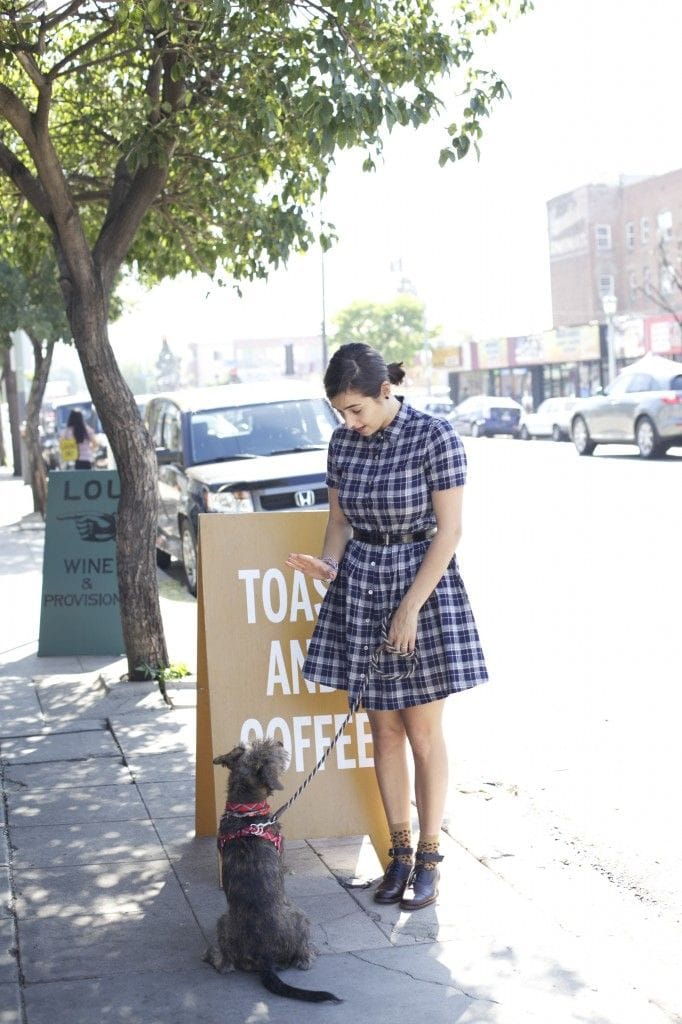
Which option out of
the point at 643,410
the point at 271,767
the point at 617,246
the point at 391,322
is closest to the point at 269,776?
the point at 271,767

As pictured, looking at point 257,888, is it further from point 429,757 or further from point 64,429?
point 64,429

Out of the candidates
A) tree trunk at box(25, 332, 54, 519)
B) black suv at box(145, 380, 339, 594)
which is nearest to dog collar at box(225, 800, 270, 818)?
black suv at box(145, 380, 339, 594)

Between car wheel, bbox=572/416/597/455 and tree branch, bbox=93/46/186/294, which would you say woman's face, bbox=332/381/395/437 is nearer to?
tree branch, bbox=93/46/186/294

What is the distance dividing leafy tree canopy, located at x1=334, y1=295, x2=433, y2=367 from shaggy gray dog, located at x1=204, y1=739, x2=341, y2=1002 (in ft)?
287

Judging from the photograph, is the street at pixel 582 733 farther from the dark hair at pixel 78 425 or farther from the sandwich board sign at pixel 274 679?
the dark hair at pixel 78 425

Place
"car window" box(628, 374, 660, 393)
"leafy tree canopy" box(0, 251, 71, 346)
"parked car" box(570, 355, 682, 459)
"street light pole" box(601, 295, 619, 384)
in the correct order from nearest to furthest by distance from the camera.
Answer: "leafy tree canopy" box(0, 251, 71, 346) < "parked car" box(570, 355, 682, 459) < "car window" box(628, 374, 660, 393) < "street light pole" box(601, 295, 619, 384)

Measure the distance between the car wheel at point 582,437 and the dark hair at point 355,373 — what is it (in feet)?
80.6

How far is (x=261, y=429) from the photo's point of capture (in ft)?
41.4

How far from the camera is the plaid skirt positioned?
4.34 m

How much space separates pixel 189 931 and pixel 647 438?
883 inches

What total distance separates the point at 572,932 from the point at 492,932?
26 centimetres

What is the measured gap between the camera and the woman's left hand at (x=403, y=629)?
423 centimetres

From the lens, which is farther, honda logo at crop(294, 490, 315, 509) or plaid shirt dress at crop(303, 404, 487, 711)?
honda logo at crop(294, 490, 315, 509)

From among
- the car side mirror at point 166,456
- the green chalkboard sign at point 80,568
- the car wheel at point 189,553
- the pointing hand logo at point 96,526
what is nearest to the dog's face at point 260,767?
the green chalkboard sign at point 80,568
